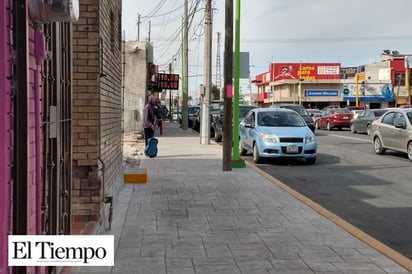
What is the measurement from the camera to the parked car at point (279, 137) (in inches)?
575

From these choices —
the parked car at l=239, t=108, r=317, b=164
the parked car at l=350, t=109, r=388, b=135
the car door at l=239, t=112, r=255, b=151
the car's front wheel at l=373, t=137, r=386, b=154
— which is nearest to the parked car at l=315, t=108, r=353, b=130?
the parked car at l=350, t=109, r=388, b=135

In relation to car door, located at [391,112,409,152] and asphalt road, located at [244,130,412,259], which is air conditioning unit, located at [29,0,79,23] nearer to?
asphalt road, located at [244,130,412,259]

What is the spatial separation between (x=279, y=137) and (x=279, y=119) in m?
1.52

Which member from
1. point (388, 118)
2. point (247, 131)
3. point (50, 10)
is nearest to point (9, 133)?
point (50, 10)

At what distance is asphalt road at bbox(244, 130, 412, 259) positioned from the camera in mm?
7293

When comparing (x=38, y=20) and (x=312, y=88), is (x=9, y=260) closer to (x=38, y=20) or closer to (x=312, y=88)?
(x=38, y=20)

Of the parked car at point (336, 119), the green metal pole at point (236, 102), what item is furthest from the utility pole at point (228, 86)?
the parked car at point (336, 119)

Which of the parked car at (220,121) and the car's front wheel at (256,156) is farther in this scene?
the parked car at (220,121)

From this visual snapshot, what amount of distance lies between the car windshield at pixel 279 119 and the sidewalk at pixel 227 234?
563 centimetres

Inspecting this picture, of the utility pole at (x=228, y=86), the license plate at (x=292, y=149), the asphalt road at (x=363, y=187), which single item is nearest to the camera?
the asphalt road at (x=363, y=187)

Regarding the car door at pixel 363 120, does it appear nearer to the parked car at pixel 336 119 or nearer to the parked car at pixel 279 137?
the parked car at pixel 336 119

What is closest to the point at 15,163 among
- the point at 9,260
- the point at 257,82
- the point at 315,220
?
the point at 9,260

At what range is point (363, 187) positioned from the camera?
10648mm

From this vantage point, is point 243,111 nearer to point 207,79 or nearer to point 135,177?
point 207,79
